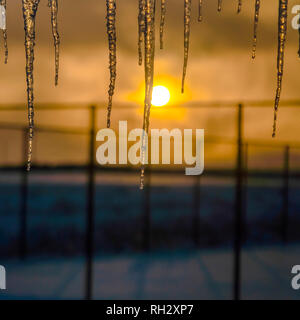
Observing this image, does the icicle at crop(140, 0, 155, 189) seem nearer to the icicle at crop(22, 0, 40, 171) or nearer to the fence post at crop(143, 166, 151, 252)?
the icicle at crop(22, 0, 40, 171)

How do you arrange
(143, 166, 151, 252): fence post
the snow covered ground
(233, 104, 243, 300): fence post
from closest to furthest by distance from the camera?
(233, 104, 243, 300): fence post
the snow covered ground
(143, 166, 151, 252): fence post

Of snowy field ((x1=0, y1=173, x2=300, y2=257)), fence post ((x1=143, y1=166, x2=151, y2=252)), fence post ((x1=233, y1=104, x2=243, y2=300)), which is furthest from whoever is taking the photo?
snowy field ((x1=0, y1=173, x2=300, y2=257))

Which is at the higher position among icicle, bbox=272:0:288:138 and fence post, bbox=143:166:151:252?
icicle, bbox=272:0:288:138

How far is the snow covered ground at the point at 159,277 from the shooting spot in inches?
143

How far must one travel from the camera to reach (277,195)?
945 inches

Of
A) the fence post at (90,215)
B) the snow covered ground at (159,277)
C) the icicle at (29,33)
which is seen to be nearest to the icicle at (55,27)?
the icicle at (29,33)

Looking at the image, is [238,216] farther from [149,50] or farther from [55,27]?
[55,27]

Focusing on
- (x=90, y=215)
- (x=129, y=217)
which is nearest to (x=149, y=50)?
(x=90, y=215)

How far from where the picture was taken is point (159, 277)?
418 centimetres

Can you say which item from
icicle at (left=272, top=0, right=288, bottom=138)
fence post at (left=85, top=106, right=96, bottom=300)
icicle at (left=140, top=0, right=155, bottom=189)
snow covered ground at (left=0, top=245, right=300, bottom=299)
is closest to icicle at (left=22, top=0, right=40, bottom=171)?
icicle at (left=140, top=0, right=155, bottom=189)

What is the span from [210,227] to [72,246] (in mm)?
5767

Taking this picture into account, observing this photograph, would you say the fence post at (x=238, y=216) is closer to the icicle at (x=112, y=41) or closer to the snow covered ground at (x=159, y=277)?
the snow covered ground at (x=159, y=277)

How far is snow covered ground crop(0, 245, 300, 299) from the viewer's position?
3.63 meters

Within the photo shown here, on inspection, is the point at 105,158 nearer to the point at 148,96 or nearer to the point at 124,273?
the point at 124,273
